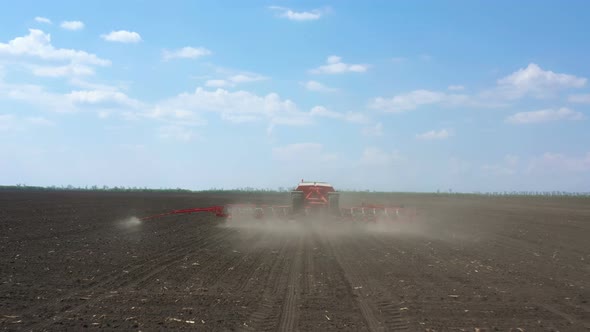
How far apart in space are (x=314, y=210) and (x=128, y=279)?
1730 cm

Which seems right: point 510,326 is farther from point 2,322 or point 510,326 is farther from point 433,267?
point 2,322

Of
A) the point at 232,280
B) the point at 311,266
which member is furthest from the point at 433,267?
the point at 232,280

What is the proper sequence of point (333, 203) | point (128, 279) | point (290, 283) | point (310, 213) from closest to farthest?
A: point (290, 283) → point (128, 279) → point (310, 213) → point (333, 203)

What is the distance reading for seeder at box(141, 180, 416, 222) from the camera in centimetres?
2700

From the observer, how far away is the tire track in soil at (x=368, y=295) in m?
7.74

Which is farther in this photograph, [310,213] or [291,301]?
[310,213]

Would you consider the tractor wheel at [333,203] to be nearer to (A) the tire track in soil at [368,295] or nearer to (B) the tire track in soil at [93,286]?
(A) the tire track in soil at [368,295]

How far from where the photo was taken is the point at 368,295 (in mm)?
9688

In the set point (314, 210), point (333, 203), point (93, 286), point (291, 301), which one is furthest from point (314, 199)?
point (291, 301)

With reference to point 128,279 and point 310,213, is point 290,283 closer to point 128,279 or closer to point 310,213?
point 128,279

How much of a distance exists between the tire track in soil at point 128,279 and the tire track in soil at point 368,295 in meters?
3.85

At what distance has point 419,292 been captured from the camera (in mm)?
10000

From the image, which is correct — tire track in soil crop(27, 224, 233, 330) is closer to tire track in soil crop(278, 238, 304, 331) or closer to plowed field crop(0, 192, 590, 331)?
plowed field crop(0, 192, 590, 331)

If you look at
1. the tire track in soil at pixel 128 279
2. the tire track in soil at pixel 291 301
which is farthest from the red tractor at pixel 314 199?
the tire track in soil at pixel 291 301
